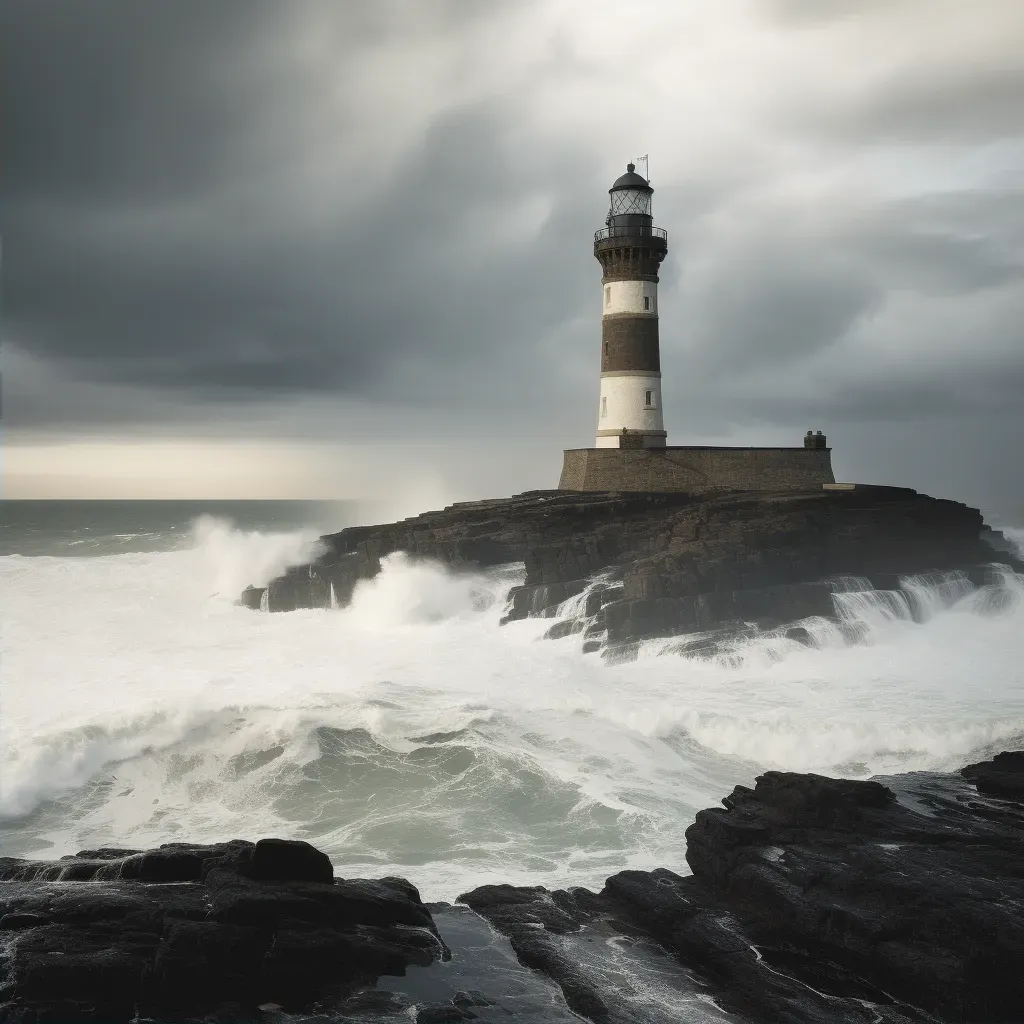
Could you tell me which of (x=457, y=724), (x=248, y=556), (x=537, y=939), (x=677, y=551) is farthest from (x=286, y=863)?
(x=248, y=556)

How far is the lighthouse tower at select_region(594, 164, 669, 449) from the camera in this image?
3011cm

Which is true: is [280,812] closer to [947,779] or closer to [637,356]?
[947,779]

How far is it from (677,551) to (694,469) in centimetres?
760

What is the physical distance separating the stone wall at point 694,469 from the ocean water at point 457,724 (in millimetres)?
6242

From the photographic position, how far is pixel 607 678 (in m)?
18.4

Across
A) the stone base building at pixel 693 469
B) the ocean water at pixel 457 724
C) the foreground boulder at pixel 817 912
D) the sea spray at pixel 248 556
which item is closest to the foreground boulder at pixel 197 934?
the foreground boulder at pixel 817 912

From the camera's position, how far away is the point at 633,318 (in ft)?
99.0

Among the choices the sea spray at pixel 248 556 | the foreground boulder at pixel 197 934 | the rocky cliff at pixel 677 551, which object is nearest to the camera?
the foreground boulder at pixel 197 934

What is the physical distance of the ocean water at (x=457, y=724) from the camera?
11438 millimetres

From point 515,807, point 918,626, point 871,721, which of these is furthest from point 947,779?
point 918,626

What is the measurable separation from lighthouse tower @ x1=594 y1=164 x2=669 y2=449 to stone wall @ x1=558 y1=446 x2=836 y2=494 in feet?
2.68

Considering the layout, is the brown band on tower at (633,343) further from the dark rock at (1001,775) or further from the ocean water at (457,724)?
the dark rock at (1001,775)

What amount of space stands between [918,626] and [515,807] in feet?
41.6

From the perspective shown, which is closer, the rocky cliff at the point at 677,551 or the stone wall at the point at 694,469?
the rocky cliff at the point at 677,551
